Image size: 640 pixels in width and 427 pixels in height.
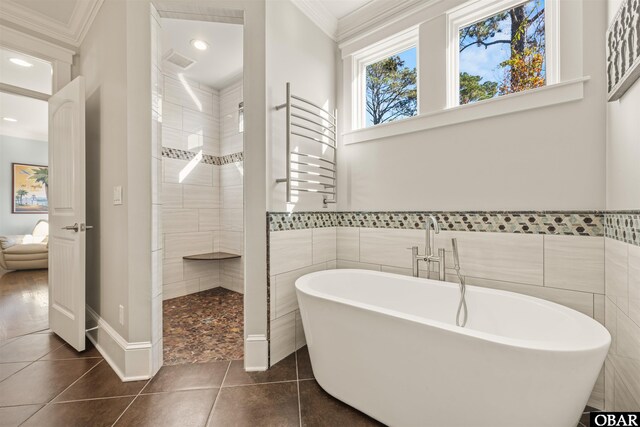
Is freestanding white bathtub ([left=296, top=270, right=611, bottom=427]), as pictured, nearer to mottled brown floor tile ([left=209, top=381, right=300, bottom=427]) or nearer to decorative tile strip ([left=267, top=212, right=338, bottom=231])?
mottled brown floor tile ([left=209, top=381, right=300, bottom=427])

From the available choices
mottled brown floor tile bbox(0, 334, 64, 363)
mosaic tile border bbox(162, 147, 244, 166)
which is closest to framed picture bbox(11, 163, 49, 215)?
mosaic tile border bbox(162, 147, 244, 166)

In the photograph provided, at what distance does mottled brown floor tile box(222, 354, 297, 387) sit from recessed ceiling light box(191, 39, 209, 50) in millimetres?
2828

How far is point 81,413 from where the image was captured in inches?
55.0

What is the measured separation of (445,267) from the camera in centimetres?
190

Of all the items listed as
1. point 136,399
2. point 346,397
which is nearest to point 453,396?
point 346,397

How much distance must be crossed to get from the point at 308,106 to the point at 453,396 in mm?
2037

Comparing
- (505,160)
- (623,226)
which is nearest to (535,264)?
(623,226)

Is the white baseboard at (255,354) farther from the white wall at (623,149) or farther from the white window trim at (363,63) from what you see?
the white wall at (623,149)

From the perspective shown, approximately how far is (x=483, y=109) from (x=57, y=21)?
134 inches

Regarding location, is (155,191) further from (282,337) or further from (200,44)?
(200,44)

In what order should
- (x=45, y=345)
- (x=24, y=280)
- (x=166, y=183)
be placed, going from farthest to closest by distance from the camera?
(x=24, y=280) → (x=166, y=183) → (x=45, y=345)

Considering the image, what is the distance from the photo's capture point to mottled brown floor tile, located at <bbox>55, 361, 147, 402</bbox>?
60.4 inches

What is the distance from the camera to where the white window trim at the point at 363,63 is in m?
2.29

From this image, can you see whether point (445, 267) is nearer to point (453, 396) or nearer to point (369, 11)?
point (453, 396)
